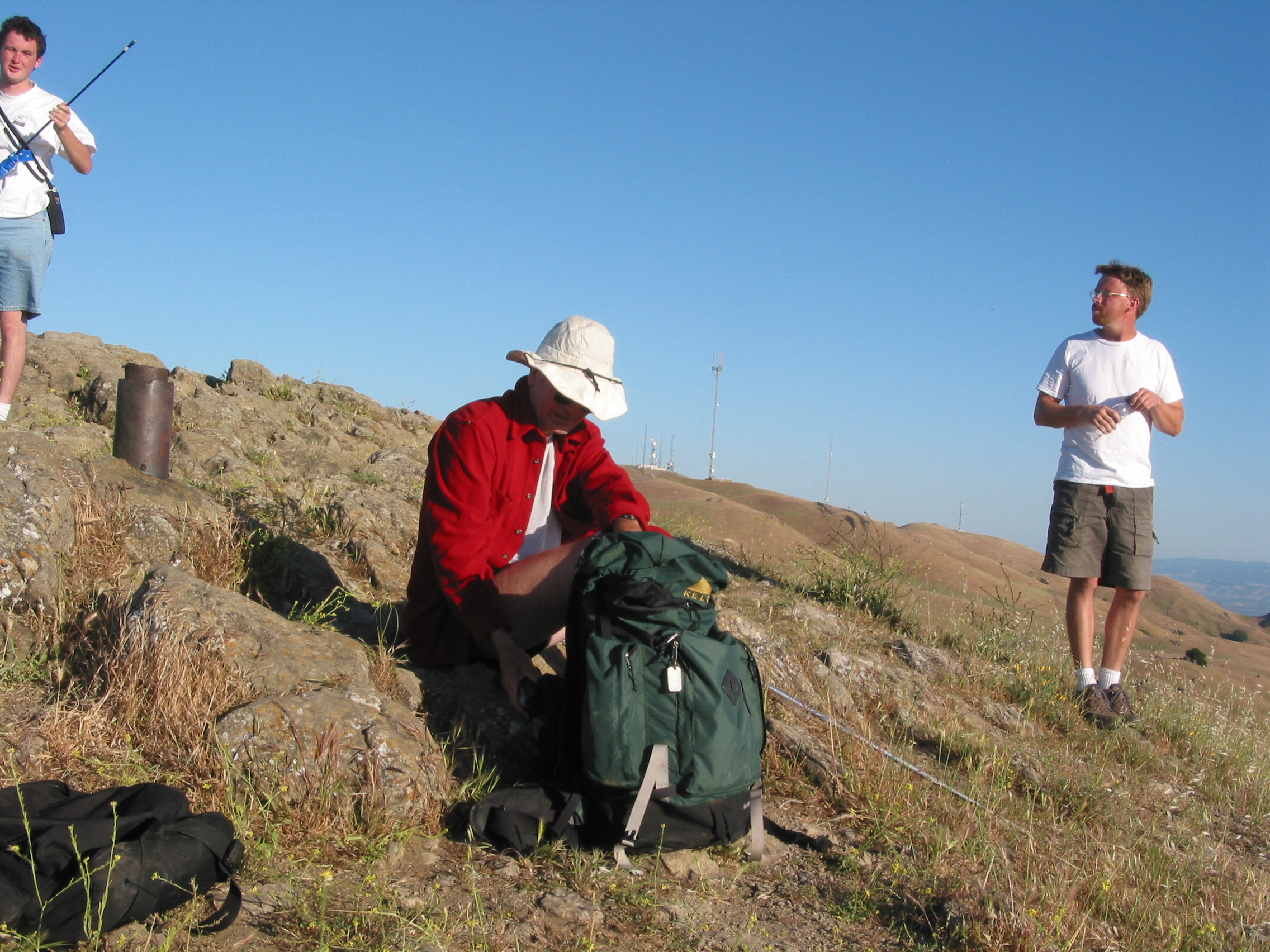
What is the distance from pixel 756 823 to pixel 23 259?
15.0 feet

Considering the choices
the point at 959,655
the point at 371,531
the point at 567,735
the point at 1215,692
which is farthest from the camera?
the point at 1215,692

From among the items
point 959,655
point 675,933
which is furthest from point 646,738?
point 959,655

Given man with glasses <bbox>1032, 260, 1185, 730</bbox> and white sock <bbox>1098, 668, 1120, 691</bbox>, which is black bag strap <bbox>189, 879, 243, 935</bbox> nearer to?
man with glasses <bbox>1032, 260, 1185, 730</bbox>

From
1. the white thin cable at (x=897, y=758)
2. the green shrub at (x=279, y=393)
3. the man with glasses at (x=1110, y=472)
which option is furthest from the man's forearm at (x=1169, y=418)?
the green shrub at (x=279, y=393)

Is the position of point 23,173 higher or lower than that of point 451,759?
higher

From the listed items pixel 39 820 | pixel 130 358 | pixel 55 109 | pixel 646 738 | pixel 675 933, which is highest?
pixel 55 109

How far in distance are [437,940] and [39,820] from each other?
1038 millimetres

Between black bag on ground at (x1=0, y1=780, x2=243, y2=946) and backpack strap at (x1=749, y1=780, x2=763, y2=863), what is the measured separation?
1.51m

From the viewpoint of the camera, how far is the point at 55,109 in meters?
4.78

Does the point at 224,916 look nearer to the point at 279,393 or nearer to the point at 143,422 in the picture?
the point at 143,422

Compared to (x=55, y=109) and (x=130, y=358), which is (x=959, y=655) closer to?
(x=55, y=109)

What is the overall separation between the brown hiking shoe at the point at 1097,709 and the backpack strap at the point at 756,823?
2.83 m

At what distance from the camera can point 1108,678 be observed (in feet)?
17.4

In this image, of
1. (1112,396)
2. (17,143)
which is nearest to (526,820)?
(1112,396)
